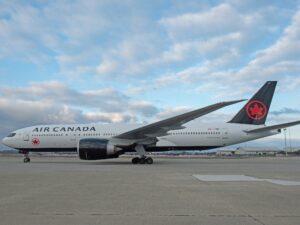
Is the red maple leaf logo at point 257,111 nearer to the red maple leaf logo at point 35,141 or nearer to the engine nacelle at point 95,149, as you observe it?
the engine nacelle at point 95,149

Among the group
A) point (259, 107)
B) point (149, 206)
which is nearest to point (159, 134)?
point (259, 107)

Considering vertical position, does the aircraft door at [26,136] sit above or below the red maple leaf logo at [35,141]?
above

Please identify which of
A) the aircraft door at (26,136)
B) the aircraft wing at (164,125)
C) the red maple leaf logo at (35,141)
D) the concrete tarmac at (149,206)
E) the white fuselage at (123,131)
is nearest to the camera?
the concrete tarmac at (149,206)

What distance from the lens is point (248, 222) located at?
4.64 meters

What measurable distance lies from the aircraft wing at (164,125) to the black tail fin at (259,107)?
19.9 ft

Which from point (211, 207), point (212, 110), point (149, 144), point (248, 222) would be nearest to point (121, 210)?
point (211, 207)

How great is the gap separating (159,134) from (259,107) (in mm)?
8656

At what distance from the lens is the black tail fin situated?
25266 millimetres

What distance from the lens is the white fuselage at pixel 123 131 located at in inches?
945

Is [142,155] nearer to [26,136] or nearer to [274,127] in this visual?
[274,127]

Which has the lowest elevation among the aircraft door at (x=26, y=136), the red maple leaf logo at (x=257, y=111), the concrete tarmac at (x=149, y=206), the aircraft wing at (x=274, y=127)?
the concrete tarmac at (x=149, y=206)

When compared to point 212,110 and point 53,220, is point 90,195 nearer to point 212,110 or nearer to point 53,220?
point 53,220

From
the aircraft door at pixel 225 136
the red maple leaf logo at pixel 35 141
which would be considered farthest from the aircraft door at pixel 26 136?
the aircraft door at pixel 225 136

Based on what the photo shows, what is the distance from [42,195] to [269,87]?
21683 millimetres
